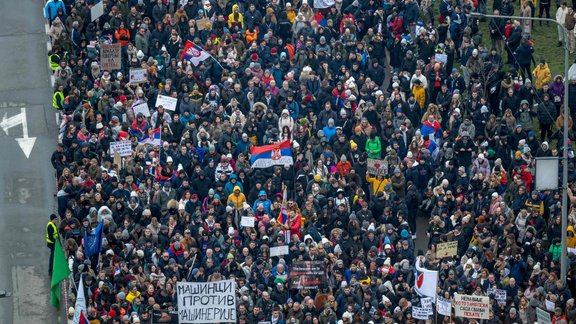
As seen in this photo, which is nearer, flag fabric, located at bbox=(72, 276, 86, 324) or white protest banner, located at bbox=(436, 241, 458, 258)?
flag fabric, located at bbox=(72, 276, 86, 324)

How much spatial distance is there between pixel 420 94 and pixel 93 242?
1123cm

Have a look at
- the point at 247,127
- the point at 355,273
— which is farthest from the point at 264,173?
the point at 355,273

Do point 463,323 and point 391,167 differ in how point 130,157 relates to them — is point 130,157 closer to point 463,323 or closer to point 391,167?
point 391,167

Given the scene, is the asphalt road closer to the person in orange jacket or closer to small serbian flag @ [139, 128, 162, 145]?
the person in orange jacket

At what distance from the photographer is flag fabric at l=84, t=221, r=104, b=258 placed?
47.4 meters

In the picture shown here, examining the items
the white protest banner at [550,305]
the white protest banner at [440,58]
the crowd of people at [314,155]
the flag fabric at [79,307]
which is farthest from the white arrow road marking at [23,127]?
the white protest banner at [550,305]

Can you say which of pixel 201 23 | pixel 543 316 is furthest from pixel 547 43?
pixel 543 316

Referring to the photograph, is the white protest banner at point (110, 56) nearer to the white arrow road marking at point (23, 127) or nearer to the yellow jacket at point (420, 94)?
the white arrow road marking at point (23, 127)

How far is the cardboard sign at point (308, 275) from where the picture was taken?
152 feet

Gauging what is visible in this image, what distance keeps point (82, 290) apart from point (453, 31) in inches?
667

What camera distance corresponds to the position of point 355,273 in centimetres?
4644

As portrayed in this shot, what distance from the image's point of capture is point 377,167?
5031cm

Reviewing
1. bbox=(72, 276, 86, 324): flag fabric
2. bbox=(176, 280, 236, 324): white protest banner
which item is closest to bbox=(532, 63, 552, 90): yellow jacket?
bbox=(176, 280, 236, 324): white protest banner

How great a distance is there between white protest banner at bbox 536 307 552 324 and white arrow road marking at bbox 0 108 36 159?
16969 millimetres
